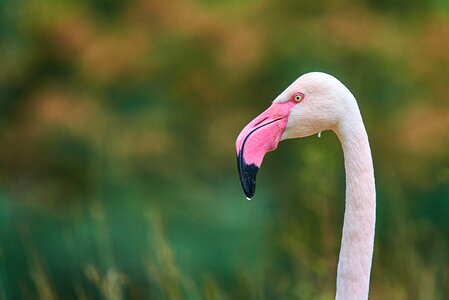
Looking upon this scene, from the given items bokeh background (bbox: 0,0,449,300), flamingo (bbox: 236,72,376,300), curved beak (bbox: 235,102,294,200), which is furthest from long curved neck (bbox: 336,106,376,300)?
bokeh background (bbox: 0,0,449,300)

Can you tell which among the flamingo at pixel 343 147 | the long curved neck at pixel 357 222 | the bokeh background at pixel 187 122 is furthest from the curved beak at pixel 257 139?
the bokeh background at pixel 187 122

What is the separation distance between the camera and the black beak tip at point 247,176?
5.70 ft

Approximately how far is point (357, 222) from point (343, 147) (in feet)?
0.44

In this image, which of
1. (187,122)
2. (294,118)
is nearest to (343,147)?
(294,118)

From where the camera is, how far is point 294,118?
5.86 ft

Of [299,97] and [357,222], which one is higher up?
[299,97]

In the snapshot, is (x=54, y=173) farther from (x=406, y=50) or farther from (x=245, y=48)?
(x=406, y=50)

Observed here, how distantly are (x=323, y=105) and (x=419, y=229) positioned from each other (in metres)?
2.42

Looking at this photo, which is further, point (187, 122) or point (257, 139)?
point (187, 122)

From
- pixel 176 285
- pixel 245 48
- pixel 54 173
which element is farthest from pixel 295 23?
pixel 176 285

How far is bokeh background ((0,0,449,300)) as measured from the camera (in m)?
4.72

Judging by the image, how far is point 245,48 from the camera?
5.56 metres

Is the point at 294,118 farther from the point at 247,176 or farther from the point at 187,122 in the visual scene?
the point at 187,122

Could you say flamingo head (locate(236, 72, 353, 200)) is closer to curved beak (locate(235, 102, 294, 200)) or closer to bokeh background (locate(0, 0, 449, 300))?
curved beak (locate(235, 102, 294, 200))
